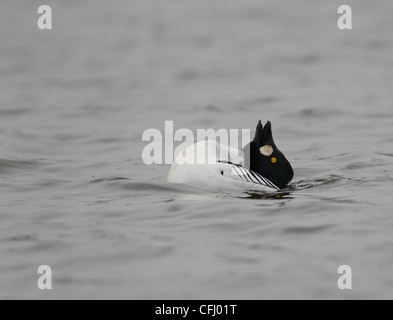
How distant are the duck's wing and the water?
20 cm

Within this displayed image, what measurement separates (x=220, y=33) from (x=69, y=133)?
7.67 meters

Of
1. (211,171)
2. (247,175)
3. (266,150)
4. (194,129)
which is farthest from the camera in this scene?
(194,129)

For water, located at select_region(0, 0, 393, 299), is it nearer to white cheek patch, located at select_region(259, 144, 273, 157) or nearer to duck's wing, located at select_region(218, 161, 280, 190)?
duck's wing, located at select_region(218, 161, 280, 190)

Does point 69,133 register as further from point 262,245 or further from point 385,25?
point 385,25

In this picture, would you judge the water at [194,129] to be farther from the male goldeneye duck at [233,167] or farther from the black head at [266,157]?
the black head at [266,157]

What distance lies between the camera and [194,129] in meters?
13.5

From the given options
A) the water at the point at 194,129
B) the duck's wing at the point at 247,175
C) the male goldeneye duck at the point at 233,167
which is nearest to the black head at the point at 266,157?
the male goldeneye duck at the point at 233,167

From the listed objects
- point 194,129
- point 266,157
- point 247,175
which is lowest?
point 247,175

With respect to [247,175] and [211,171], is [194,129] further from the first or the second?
[211,171]

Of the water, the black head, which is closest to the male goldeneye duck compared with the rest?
the black head

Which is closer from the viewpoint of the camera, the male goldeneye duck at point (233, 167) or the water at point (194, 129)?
the water at point (194, 129)

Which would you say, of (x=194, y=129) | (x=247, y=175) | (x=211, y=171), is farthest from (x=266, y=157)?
(x=194, y=129)

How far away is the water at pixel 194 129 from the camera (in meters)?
6.50

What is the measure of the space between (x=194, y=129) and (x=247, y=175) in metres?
5.00
